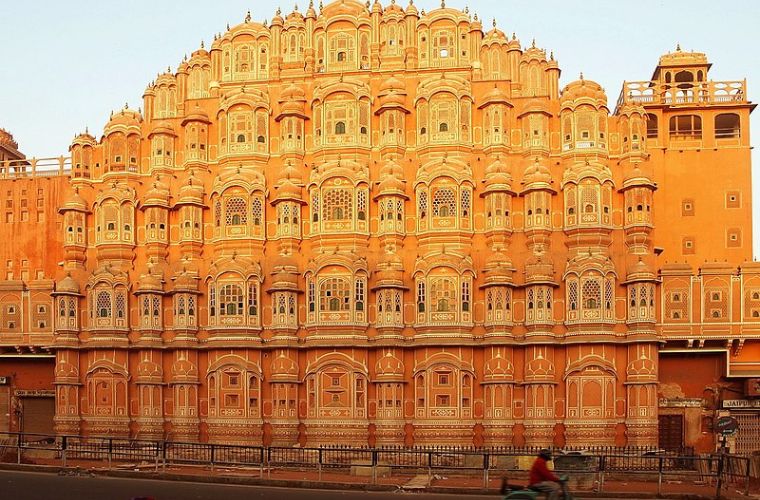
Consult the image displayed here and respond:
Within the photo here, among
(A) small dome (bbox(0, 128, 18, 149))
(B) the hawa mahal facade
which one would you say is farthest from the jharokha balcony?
(A) small dome (bbox(0, 128, 18, 149))

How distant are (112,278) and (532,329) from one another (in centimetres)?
1901

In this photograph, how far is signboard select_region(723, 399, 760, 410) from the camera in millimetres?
40406

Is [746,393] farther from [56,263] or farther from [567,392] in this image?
[56,263]

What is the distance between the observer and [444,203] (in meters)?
41.5

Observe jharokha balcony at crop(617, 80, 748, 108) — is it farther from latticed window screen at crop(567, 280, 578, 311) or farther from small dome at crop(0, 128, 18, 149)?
small dome at crop(0, 128, 18, 149)

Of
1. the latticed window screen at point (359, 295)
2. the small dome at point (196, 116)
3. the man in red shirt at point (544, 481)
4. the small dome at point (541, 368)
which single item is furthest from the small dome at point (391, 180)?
the man in red shirt at point (544, 481)

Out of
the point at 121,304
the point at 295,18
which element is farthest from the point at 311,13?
the point at 121,304

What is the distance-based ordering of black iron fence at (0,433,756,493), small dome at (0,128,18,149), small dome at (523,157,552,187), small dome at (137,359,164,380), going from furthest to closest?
small dome at (0,128,18,149) → small dome at (137,359,164,380) → small dome at (523,157,552,187) → black iron fence at (0,433,756,493)

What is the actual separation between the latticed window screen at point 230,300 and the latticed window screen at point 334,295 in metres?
3.71

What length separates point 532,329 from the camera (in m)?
40.1

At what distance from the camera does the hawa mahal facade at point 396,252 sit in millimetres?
40031

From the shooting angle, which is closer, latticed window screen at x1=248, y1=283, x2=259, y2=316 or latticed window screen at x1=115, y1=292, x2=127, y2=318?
latticed window screen at x1=248, y1=283, x2=259, y2=316

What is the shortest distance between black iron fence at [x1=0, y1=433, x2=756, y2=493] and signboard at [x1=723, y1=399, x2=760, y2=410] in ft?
8.86

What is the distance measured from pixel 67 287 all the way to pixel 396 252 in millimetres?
15198
